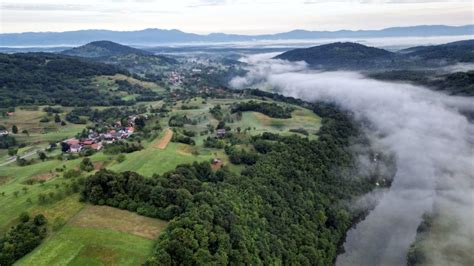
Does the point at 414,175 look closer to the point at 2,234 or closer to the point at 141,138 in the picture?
the point at 141,138

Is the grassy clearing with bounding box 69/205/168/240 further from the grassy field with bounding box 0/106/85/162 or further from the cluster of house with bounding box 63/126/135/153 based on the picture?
the grassy field with bounding box 0/106/85/162

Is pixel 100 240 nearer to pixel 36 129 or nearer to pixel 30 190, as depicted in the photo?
pixel 30 190

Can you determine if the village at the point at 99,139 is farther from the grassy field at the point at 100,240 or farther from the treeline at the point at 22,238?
the treeline at the point at 22,238

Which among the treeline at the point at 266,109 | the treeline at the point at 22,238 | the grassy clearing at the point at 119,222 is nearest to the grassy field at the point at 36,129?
the treeline at the point at 266,109

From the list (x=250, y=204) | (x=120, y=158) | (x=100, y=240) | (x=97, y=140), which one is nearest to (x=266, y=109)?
(x=97, y=140)

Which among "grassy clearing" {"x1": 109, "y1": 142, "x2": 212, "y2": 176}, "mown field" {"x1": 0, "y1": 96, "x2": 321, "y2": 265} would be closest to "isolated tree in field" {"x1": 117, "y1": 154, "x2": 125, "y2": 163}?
"mown field" {"x1": 0, "y1": 96, "x2": 321, "y2": 265}
